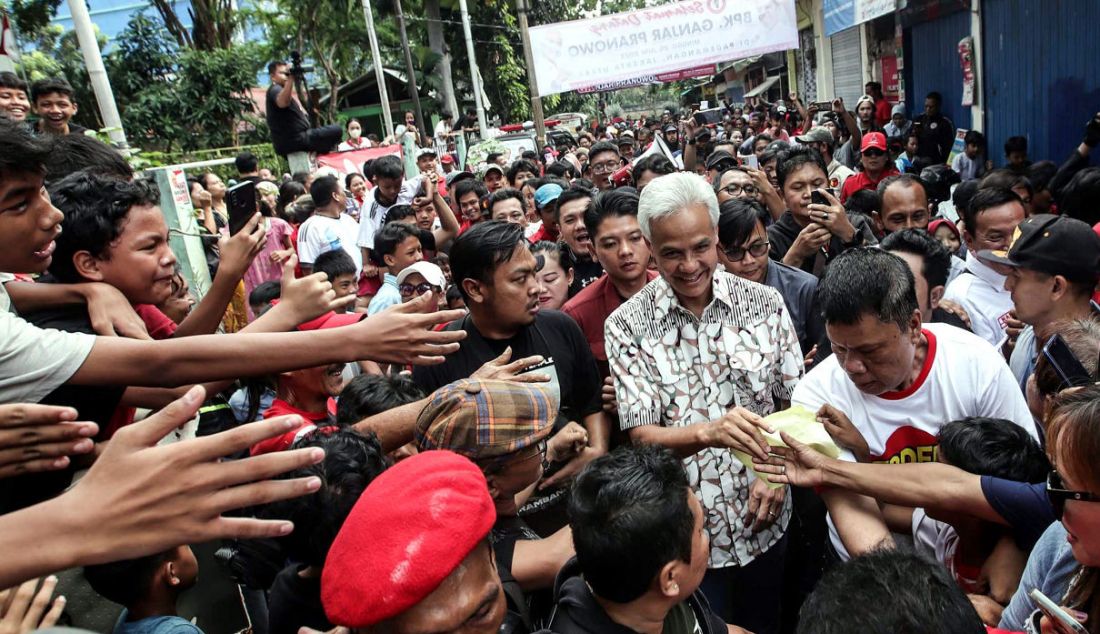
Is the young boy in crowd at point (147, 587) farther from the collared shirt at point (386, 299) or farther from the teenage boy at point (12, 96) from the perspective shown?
the teenage boy at point (12, 96)

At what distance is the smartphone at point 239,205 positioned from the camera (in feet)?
9.62

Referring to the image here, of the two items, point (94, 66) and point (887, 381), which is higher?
point (94, 66)

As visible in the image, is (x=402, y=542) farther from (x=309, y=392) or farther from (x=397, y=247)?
(x=397, y=247)

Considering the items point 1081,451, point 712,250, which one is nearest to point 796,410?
point 712,250

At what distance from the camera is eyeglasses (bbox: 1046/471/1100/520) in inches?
57.9

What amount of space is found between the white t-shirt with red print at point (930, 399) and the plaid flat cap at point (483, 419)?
1015mm

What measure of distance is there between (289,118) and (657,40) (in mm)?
6803

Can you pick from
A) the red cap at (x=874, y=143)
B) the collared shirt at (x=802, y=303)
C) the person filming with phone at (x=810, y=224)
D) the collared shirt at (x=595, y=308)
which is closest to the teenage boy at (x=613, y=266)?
the collared shirt at (x=595, y=308)

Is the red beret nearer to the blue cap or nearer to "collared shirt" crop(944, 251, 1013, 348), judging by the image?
"collared shirt" crop(944, 251, 1013, 348)

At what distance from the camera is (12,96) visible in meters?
4.80

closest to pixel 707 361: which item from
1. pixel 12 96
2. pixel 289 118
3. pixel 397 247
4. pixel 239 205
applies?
pixel 239 205

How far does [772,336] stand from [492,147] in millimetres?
12557

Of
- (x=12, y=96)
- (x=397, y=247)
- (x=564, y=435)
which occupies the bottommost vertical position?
(x=564, y=435)

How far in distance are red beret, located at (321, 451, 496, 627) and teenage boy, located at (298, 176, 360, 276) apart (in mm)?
4887
